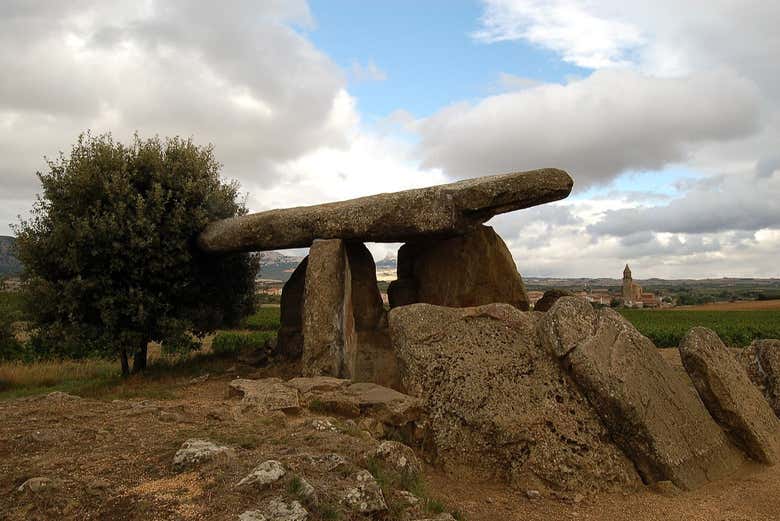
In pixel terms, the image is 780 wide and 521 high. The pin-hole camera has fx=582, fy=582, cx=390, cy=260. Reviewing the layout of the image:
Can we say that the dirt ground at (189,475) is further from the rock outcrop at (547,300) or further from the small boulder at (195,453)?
the rock outcrop at (547,300)

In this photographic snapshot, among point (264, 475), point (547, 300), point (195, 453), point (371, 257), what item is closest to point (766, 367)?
point (547, 300)

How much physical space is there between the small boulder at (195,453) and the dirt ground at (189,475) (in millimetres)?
109

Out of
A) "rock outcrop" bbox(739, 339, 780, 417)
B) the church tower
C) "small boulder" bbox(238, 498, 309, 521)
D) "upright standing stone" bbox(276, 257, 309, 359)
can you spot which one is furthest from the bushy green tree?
the church tower

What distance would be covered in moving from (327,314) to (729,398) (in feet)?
21.3

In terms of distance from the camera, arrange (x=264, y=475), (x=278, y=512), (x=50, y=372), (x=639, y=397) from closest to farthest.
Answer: (x=278, y=512), (x=264, y=475), (x=639, y=397), (x=50, y=372)

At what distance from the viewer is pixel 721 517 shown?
6043 mm

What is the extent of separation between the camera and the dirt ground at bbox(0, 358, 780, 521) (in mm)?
4211

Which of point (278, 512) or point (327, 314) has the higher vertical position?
point (327, 314)

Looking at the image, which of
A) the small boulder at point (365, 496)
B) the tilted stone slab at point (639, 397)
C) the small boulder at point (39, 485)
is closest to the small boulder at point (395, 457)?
the small boulder at point (365, 496)

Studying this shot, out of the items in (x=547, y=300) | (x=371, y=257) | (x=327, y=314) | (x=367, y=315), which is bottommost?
(x=367, y=315)

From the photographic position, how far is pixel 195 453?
195 inches

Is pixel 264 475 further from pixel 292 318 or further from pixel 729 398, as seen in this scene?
pixel 292 318

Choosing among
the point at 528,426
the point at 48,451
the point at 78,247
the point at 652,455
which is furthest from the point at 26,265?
the point at 652,455

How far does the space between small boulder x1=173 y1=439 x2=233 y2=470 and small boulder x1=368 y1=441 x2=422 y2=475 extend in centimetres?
145
